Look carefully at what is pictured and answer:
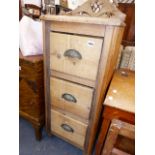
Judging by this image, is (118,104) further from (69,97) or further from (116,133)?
(69,97)

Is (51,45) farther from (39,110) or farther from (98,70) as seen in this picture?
(39,110)

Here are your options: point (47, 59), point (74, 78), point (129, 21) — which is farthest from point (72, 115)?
point (129, 21)

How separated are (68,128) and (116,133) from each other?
386 millimetres

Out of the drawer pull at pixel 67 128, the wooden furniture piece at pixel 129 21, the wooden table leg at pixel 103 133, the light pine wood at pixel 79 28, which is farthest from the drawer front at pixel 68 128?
the wooden furniture piece at pixel 129 21

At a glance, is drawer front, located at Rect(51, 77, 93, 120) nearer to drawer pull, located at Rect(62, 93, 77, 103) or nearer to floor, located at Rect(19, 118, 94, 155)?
drawer pull, located at Rect(62, 93, 77, 103)

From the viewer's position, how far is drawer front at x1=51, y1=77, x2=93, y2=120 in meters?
0.80

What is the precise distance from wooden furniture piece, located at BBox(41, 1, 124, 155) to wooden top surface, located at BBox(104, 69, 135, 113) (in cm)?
6

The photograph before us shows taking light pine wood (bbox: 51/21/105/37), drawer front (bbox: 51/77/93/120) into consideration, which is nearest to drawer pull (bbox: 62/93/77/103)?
drawer front (bbox: 51/77/93/120)

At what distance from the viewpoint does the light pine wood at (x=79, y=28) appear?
2.03 ft

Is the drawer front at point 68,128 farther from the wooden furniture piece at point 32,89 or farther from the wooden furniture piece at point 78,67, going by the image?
the wooden furniture piece at point 32,89
